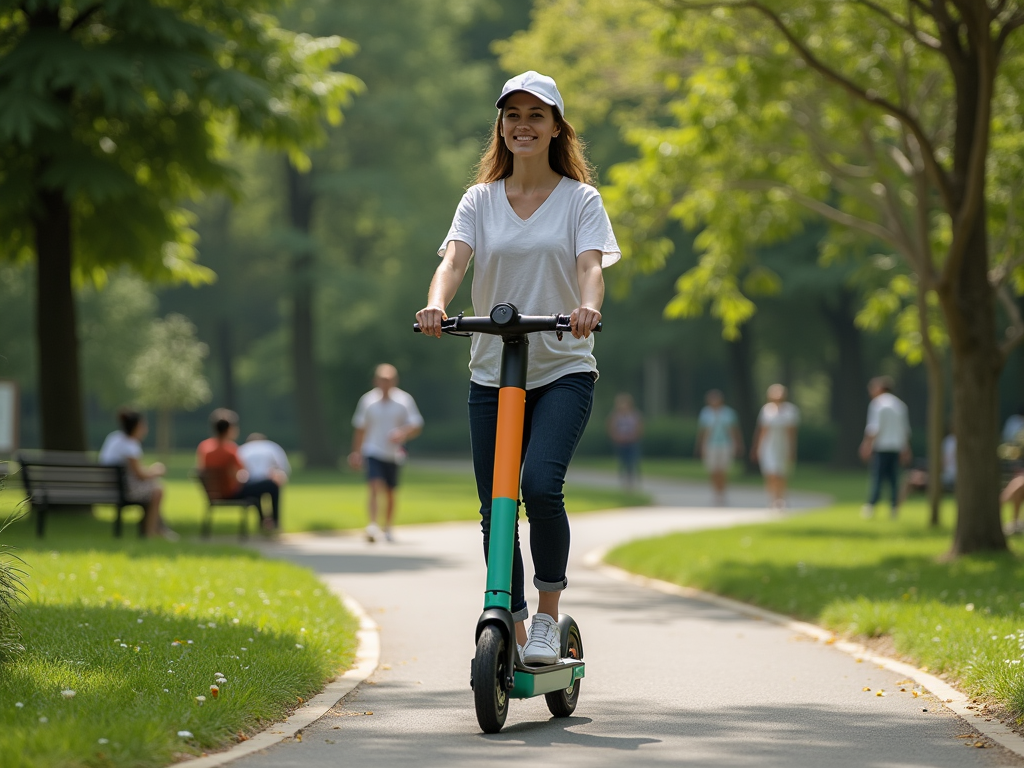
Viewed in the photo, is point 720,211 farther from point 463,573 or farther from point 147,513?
point 147,513

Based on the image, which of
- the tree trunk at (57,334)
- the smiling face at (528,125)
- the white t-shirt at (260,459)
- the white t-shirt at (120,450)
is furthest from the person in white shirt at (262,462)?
the smiling face at (528,125)

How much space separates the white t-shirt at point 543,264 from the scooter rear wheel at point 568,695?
3.67ft

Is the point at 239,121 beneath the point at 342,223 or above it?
beneath

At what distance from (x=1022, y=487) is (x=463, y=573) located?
6868mm

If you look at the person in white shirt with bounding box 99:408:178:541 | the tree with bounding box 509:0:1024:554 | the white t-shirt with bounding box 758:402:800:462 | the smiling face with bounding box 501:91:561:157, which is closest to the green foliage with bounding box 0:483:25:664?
the smiling face with bounding box 501:91:561:157

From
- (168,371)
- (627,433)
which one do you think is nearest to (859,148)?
(627,433)

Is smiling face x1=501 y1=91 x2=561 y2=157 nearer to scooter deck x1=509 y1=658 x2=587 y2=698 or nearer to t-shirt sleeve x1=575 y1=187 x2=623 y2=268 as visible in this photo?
t-shirt sleeve x1=575 y1=187 x2=623 y2=268

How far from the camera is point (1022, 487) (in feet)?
53.4

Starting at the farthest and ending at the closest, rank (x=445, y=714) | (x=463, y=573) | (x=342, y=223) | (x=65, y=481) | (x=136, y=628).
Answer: (x=342, y=223), (x=65, y=481), (x=463, y=573), (x=136, y=628), (x=445, y=714)

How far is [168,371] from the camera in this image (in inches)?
1973

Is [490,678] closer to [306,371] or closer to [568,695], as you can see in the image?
[568,695]

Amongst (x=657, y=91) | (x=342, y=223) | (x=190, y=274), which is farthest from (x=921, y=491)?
(x=342, y=223)

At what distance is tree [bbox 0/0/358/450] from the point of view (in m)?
14.8

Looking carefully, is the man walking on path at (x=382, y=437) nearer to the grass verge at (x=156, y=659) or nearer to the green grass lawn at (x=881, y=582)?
the green grass lawn at (x=881, y=582)
